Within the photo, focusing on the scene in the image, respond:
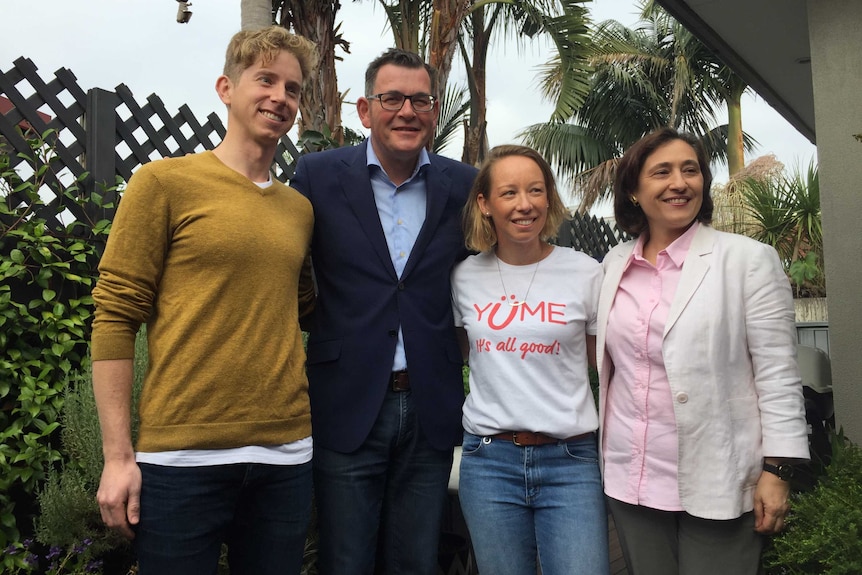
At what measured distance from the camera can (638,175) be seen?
7.20ft

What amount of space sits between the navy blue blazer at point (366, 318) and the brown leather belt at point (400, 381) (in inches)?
1.1

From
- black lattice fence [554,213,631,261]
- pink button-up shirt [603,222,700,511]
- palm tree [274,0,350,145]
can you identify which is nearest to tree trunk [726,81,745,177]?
black lattice fence [554,213,631,261]

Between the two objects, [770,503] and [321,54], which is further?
[321,54]

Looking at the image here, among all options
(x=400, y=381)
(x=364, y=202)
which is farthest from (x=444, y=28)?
(x=400, y=381)

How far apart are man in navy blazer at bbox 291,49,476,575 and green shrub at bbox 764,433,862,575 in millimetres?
989

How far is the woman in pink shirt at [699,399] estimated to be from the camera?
1.93 m

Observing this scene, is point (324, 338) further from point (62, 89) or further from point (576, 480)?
point (62, 89)

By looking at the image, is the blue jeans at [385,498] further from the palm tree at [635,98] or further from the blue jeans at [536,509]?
the palm tree at [635,98]

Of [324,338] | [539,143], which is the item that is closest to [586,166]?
[539,143]

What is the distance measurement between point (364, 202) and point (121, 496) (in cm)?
115

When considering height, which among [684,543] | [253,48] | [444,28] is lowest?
[684,543]

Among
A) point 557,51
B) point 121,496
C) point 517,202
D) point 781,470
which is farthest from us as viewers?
point 557,51

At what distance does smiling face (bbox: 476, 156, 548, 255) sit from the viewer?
7.37 feet

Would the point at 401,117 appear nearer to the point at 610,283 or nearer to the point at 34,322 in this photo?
the point at 610,283
